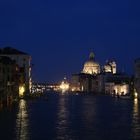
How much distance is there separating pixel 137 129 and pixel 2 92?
34.7 meters

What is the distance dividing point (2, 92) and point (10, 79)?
620 inches

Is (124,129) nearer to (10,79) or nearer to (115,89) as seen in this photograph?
(10,79)

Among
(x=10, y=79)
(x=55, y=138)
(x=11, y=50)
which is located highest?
(x=11, y=50)

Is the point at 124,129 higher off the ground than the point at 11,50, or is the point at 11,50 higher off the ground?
the point at 11,50

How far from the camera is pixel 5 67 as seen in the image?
258ft

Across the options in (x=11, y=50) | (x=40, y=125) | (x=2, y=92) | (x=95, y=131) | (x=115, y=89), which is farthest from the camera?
(x=115, y=89)

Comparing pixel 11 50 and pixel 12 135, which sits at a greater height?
pixel 11 50

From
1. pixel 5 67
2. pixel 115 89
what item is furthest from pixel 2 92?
pixel 115 89

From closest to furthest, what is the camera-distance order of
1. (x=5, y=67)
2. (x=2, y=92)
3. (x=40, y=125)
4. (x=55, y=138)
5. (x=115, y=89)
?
1. (x=55, y=138)
2. (x=40, y=125)
3. (x=2, y=92)
4. (x=5, y=67)
5. (x=115, y=89)

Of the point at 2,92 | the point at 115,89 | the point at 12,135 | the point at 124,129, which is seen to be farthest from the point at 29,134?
the point at 115,89

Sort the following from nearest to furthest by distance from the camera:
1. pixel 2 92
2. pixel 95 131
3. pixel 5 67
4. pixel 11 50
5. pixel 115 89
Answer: pixel 95 131 → pixel 2 92 → pixel 5 67 → pixel 11 50 → pixel 115 89

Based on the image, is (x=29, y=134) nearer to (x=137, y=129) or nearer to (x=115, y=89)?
(x=137, y=129)

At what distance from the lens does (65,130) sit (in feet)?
111

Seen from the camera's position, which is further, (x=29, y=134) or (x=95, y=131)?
(x=95, y=131)
